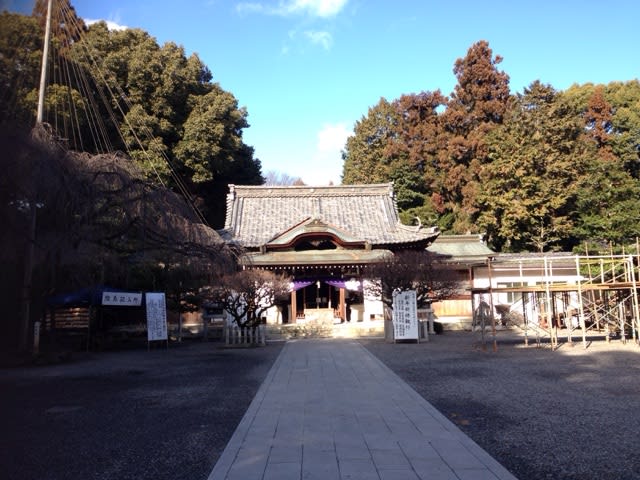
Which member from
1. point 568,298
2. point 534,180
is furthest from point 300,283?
point 534,180

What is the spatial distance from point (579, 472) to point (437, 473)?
1292mm

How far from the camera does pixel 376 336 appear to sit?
20.4 m

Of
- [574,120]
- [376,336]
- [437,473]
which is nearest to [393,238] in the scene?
[376,336]

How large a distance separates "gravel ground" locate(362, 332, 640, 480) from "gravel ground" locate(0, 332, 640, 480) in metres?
0.02

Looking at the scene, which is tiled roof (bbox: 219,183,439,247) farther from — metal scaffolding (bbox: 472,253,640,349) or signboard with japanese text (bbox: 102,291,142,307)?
signboard with japanese text (bbox: 102,291,142,307)

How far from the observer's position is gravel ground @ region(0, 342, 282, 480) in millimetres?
4863

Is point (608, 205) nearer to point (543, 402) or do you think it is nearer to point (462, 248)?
point (462, 248)

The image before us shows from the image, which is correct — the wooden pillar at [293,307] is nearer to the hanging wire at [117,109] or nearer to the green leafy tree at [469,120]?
the hanging wire at [117,109]

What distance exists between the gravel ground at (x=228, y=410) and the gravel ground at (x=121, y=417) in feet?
0.06

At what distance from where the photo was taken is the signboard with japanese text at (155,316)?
16.4 meters

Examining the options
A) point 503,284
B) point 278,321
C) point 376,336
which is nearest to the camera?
point 376,336

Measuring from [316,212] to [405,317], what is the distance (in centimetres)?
1243

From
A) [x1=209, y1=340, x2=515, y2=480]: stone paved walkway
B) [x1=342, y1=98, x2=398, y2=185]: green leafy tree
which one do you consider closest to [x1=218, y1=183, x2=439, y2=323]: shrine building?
[x1=209, y1=340, x2=515, y2=480]: stone paved walkway

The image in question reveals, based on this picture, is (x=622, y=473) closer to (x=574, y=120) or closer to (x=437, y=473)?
(x=437, y=473)
